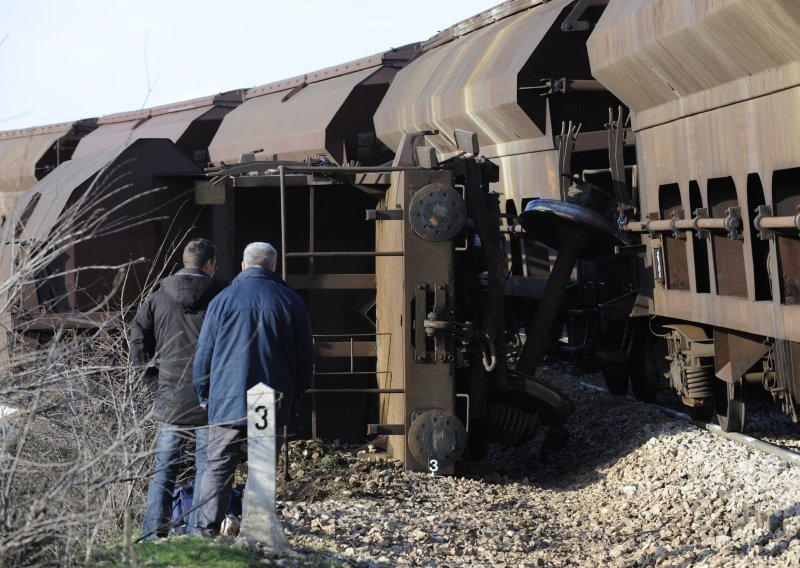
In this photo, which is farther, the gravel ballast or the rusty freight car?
the rusty freight car

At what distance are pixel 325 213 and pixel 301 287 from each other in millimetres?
1246

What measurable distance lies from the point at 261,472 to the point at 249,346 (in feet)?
2.33

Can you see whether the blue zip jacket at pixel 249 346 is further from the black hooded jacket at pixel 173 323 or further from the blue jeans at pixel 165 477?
the black hooded jacket at pixel 173 323

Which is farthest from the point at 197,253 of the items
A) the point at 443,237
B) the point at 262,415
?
the point at 443,237

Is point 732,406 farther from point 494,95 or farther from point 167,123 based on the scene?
point 167,123

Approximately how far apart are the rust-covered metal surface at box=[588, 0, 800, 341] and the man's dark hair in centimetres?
372

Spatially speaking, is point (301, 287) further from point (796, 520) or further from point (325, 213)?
point (796, 520)

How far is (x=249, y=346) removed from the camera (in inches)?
251

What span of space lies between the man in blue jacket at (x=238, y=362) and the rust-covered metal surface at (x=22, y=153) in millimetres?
13574

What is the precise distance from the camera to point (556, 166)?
12.8 meters

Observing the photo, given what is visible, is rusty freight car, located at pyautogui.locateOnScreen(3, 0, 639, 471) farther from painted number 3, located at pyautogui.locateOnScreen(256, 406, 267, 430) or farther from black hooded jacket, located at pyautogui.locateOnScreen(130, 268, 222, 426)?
painted number 3, located at pyautogui.locateOnScreen(256, 406, 267, 430)

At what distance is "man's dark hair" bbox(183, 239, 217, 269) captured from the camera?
709cm

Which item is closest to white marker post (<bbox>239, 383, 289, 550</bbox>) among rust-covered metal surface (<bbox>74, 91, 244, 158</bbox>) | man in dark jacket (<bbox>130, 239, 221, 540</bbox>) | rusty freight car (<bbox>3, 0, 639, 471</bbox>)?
man in dark jacket (<bbox>130, 239, 221, 540</bbox>)

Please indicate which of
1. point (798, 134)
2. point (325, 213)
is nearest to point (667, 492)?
point (798, 134)
